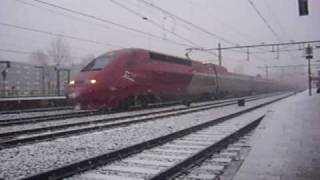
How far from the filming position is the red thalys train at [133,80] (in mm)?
18938

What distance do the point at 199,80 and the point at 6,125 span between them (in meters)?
19.3

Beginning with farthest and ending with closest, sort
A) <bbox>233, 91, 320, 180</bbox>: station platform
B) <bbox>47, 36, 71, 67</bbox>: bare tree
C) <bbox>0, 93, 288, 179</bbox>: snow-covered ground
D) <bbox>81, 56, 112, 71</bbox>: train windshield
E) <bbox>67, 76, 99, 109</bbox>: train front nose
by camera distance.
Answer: <bbox>47, 36, 71, 67</bbox>: bare tree → <bbox>81, 56, 112, 71</bbox>: train windshield → <bbox>67, 76, 99, 109</bbox>: train front nose → <bbox>0, 93, 288, 179</bbox>: snow-covered ground → <bbox>233, 91, 320, 180</bbox>: station platform

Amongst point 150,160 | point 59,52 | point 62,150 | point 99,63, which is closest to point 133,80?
point 99,63

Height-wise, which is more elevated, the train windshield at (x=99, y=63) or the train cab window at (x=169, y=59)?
the train cab window at (x=169, y=59)

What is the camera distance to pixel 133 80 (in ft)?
67.9

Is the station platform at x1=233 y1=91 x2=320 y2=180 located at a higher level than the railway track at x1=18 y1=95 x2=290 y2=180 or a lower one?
higher

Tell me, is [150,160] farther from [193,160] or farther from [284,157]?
[284,157]

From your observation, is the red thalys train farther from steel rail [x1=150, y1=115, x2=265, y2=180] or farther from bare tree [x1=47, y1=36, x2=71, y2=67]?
bare tree [x1=47, y1=36, x2=71, y2=67]

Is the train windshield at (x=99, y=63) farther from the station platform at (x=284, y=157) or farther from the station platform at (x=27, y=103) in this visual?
the station platform at (x=284, y=157)

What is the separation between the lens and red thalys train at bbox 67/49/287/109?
18938 mm

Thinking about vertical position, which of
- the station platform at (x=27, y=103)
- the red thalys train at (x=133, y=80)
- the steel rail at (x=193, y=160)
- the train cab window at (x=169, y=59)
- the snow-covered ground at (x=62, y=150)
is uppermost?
the train cab window at (x=169, y=59)

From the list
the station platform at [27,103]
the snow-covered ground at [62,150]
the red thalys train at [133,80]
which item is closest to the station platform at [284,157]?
the snow-covered ground at [62,150]

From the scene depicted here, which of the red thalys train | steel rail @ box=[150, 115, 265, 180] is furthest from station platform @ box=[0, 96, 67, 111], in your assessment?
steel rail @ box=[150, 115, 265, 180]

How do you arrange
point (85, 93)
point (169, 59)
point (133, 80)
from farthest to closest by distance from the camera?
1. point (169, 59)
2. point (133, 80)
3. point (85, 93)
